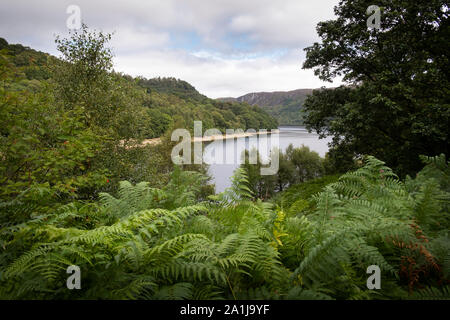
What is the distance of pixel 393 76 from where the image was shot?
37.7ft

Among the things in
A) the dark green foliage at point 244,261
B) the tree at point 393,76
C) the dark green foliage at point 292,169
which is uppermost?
the tree at point 393,76

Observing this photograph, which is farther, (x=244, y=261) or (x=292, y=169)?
(x=292, y=169)

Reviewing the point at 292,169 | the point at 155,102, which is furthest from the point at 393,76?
the point at 155,102

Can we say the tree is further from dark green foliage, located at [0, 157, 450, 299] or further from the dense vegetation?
dark green foliage, located at [0, 157, 450, 299]

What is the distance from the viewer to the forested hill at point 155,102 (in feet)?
15.1

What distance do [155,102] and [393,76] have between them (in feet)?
211

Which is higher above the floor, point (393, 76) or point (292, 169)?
point (393, 76)

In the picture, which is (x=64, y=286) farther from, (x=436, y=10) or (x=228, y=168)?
(x=228, y=168)

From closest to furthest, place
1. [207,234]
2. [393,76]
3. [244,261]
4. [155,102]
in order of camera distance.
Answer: [244,261]
[207,234]
[393,76]
[155,102]

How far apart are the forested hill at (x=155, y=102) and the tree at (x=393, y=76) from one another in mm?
11355

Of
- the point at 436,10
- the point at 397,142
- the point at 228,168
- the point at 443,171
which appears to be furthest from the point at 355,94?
the point at 228,168

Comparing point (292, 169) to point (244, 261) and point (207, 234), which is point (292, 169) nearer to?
point (207, 234)

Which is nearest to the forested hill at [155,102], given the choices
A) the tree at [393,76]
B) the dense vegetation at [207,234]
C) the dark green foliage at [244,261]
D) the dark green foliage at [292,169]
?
the dense vegetation at [207,234]

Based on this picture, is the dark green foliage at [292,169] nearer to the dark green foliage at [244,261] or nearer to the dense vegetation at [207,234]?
the dense vegetation at [207,234]
